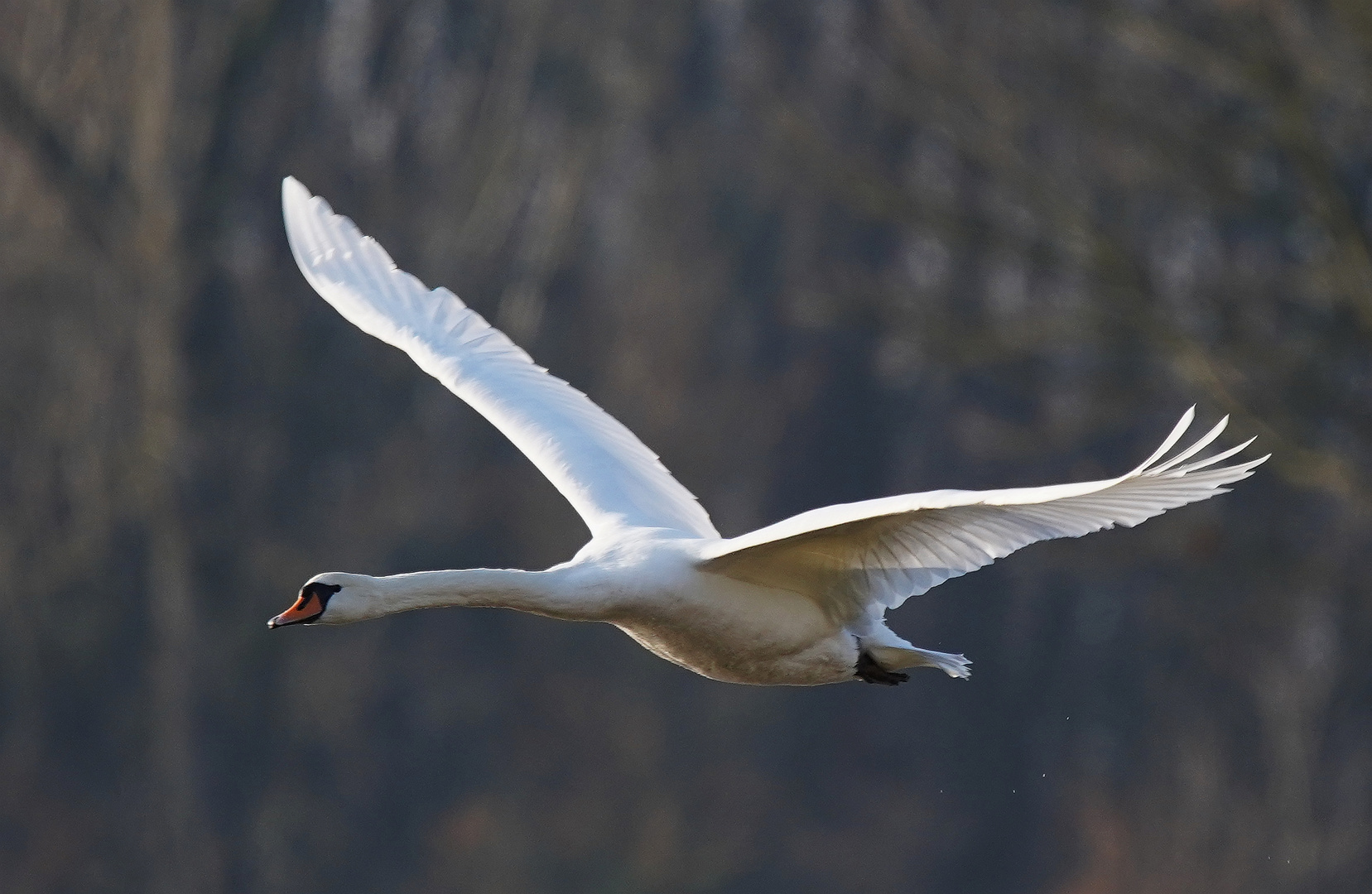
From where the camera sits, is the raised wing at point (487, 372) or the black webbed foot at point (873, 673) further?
the raised wing at point (487, 372)

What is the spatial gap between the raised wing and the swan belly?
75cm

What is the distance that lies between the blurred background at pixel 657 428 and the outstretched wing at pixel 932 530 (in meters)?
7.19

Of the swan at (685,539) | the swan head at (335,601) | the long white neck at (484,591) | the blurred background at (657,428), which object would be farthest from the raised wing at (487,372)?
the blurred background at (657,428)

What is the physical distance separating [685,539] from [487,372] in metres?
1.47

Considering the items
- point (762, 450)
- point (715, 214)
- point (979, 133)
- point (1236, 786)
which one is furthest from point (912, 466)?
point (979, 133)

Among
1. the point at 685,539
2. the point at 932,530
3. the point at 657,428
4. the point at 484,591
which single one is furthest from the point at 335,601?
the point at 657,428

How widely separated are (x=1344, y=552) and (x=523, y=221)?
10095 mm

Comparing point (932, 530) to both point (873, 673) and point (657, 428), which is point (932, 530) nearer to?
point (873, 673)

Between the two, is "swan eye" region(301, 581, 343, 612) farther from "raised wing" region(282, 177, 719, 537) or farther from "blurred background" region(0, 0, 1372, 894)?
"blurred background" region(0, 0, 1372, 894)

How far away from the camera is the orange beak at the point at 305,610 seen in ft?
21.9

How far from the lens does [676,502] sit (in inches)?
324

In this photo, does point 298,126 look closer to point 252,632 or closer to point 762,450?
point 252,632

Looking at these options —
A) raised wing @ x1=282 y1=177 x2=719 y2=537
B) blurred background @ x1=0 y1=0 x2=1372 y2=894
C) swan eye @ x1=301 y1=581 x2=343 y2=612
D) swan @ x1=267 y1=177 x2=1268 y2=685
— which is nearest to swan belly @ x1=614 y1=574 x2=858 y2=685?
swan @ x1=267 y1=177 x2=1268 y2=685

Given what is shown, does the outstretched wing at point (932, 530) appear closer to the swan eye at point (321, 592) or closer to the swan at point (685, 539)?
the swan at point (685, 539)
